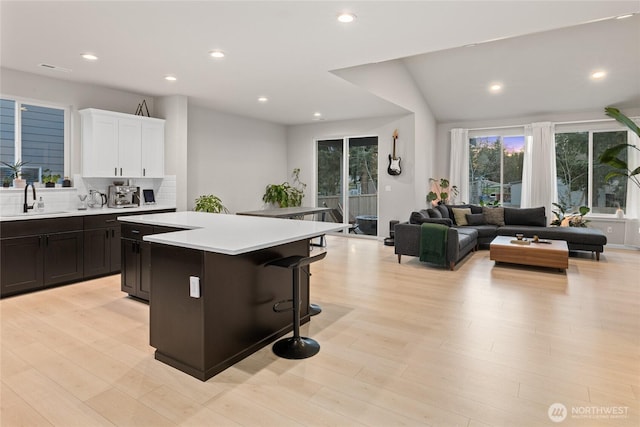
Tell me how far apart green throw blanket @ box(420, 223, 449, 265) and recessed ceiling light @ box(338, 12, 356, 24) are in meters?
3.44

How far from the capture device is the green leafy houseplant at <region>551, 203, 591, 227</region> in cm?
736

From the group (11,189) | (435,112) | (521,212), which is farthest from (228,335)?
(435,112)

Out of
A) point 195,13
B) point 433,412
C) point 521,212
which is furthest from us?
point 521,212

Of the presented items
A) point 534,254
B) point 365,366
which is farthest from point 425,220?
point 365,366

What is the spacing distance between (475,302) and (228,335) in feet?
9.13

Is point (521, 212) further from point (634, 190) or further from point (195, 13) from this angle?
point (195, 13)

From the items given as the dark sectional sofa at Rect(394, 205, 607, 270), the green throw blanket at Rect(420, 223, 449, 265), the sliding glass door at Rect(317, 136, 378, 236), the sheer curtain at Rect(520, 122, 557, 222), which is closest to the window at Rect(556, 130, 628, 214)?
the sheer curtain at Rect(520, 122, 557, 222)

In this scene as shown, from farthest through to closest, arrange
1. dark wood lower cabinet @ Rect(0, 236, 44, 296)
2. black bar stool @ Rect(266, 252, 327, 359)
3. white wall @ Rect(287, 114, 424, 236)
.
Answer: white wall @ Rect(287, 114, 424, 236), dark wood lower cabinet @ Rect(0, 236, 44, 296), black bar stool @ Rect(266, 252, 327, 359)

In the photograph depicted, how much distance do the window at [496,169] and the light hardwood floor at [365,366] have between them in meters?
4.41

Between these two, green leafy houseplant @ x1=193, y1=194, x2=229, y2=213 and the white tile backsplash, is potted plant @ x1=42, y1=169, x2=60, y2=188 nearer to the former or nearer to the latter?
the white tile backsplash

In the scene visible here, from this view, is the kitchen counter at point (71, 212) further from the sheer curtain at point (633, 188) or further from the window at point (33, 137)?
the sheer curtain at point (633, 188)

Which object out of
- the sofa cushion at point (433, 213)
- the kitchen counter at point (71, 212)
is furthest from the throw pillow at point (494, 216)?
the kitchen counter at point (71, 212)

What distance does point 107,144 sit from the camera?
526 cm

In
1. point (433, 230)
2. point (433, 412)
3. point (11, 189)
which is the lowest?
point (433, 412)
